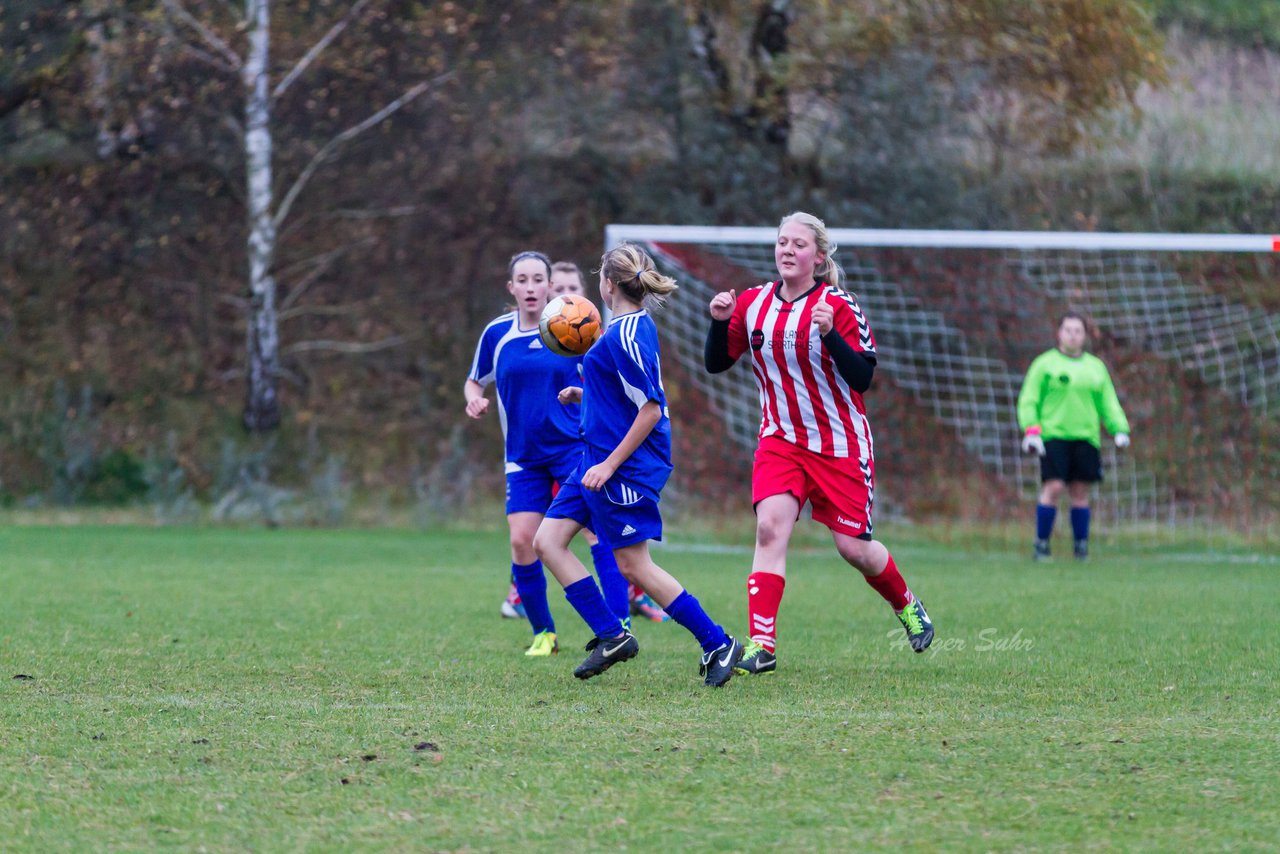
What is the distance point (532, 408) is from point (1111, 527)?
862 cm

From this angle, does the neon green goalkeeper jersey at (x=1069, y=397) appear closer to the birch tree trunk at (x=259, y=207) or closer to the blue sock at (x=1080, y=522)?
the blue sock at (x=1080, y=522)

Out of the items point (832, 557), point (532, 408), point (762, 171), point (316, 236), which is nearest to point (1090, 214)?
point (762, 171)

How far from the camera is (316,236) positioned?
59.2ft

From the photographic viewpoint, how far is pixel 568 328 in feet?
19.4

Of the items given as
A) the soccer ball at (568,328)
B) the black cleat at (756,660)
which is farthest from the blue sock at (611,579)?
the soccer ball at (568,328)

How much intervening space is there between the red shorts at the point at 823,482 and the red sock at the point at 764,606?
0.31 m

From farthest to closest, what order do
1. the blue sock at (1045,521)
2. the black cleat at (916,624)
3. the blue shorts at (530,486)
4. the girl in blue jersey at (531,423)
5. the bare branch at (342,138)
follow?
the bare branch at (342,138) < the blue sock at (1045,521) < the blue shorts at (530,486) < the girl in blue jersey at (531,423) < the black cleat at (916,624)

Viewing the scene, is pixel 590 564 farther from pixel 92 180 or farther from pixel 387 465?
pixel 92 180

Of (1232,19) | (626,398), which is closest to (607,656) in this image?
(626,398)

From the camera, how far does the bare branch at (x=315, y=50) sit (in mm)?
15820

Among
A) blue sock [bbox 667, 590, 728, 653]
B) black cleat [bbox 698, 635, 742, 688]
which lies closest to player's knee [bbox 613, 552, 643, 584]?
blue sock [bbox 667, 590, 728, 653]

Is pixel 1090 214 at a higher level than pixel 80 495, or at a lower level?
higher

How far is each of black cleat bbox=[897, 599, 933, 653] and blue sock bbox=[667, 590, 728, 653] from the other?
933 millimetres

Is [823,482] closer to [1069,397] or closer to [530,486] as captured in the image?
[530,486]
